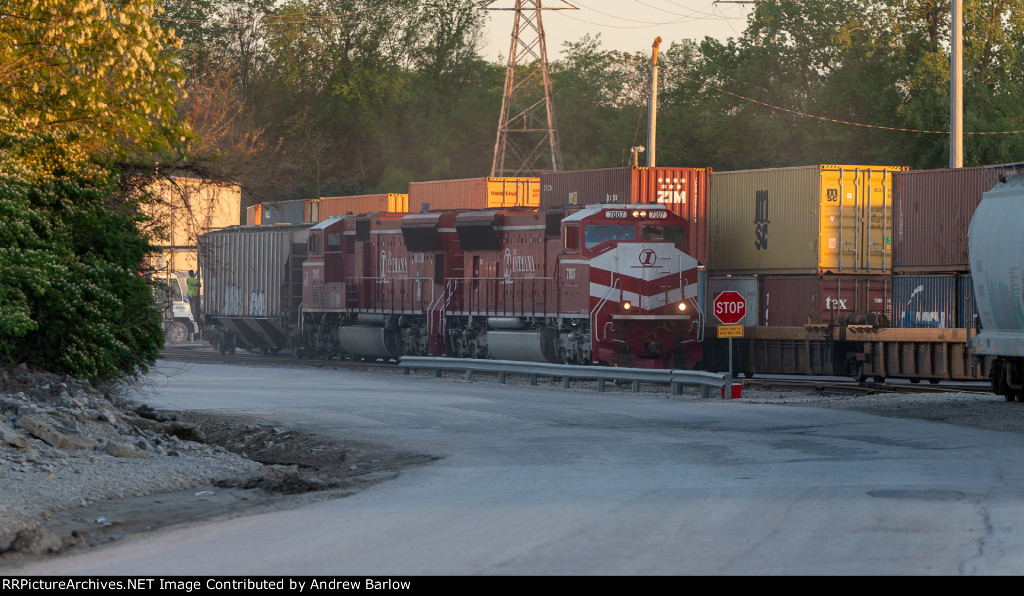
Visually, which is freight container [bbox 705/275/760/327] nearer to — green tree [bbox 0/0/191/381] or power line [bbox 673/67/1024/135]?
green tree [bbox 0/0/191/381]

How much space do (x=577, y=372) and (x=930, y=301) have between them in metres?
7.27

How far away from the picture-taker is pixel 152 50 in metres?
17.8

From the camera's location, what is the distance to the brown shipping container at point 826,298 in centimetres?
2816

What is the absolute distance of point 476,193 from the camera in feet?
126

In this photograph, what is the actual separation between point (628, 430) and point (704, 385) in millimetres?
6666

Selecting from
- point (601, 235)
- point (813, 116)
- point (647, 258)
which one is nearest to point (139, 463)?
point (601, 235)

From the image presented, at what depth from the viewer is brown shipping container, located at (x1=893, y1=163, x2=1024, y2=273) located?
25.2 meters

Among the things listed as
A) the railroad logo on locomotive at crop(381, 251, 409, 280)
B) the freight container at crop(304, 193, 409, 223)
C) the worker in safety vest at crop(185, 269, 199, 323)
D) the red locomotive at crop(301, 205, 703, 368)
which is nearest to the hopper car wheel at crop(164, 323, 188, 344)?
the worker in safety vest at crop(185, 269, 199, 323)

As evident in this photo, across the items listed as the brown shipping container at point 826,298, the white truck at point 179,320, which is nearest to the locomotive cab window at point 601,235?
the brown shipping container at point 826,298

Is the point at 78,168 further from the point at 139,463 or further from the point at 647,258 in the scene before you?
the point at 647,258

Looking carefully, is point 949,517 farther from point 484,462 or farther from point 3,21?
point 3,21

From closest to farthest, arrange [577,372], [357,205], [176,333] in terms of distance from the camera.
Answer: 1. [577,372]
2. [357,205]
3. [176,333]

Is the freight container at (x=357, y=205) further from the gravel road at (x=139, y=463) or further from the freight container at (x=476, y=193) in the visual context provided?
the gravel road at (x=139, y=463)

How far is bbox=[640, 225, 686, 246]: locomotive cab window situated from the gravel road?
9536mm
